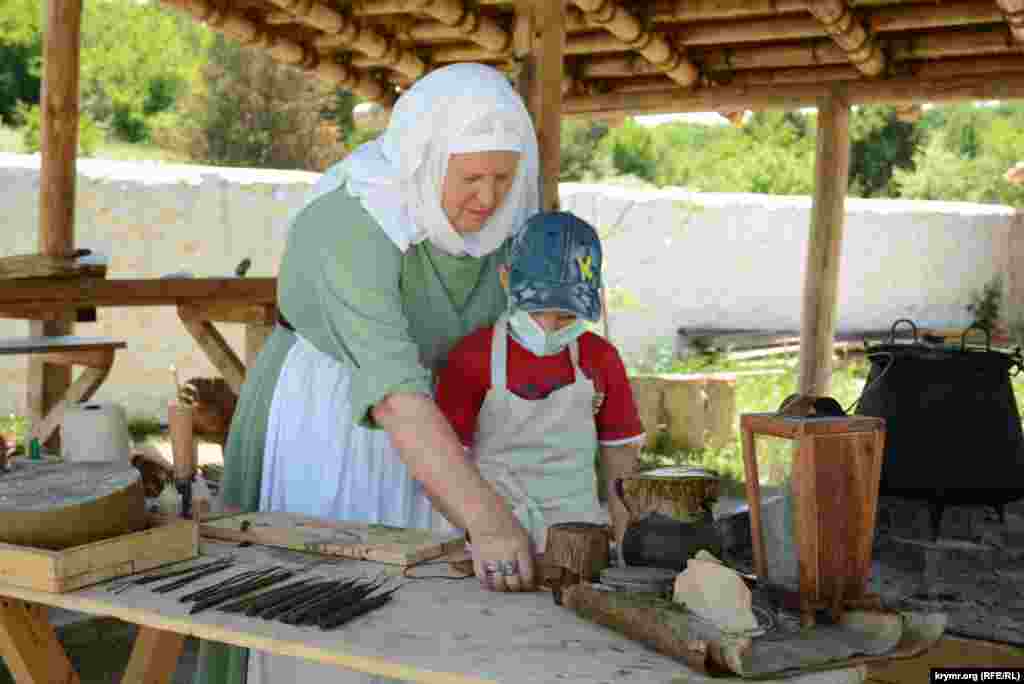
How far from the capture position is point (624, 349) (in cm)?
1338

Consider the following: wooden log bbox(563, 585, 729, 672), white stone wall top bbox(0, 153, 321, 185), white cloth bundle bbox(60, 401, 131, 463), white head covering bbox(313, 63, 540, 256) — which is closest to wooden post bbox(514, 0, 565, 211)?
white cloth bundle bbox(60, 401, 131, 463)

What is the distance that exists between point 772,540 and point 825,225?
205 inches

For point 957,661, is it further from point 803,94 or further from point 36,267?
point 803,94

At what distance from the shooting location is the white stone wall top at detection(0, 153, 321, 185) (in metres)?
9.55

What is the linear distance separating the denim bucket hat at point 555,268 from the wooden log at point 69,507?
29.9 inches

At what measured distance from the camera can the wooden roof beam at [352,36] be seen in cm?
623

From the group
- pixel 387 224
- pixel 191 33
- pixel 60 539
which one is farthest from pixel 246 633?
pixel 191 33

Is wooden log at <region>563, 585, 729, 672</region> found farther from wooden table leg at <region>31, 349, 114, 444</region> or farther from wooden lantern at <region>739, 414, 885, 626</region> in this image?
wooden table leg at <region>31, 349, 114, 444</region>

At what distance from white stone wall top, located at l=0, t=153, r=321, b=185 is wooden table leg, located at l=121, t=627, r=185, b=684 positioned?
7670mm

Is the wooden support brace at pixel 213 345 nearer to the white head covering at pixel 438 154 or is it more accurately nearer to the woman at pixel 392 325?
the woman at pixel 392 325

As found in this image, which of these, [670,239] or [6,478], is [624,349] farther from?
[6,478]

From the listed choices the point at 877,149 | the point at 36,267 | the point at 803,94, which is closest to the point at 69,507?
the point at 36,267

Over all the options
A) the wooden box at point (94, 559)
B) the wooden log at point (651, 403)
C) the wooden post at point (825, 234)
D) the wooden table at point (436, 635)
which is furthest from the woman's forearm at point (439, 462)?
the wooden log at point (651, 403)

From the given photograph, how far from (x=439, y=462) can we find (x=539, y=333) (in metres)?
0.38
